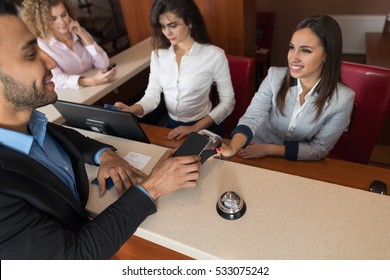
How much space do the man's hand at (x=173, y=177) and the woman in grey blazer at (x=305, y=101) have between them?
256mm

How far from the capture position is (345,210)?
0.76m

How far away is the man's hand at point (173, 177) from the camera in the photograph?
82 centimetres

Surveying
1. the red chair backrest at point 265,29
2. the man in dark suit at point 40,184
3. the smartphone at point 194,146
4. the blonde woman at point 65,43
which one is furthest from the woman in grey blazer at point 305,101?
the red chair backrest at point 265,29

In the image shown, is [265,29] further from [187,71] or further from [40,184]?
[40,184]

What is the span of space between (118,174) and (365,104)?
1.20 m

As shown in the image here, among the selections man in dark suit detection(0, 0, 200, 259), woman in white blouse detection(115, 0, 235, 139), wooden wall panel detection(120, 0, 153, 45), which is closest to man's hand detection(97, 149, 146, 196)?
man in dark suit detection(0, 0, 200, 259)

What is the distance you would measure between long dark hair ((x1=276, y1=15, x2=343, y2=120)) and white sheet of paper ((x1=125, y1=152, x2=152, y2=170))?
0.78 meters

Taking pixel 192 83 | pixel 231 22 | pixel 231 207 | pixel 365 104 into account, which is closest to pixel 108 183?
pixel 231 207

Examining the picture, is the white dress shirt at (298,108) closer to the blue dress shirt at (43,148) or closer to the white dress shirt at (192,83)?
the white dress shirt at (192,83)

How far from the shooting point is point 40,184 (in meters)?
0.70

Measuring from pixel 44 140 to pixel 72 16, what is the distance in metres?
1.37

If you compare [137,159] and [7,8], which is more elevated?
[7,8]
